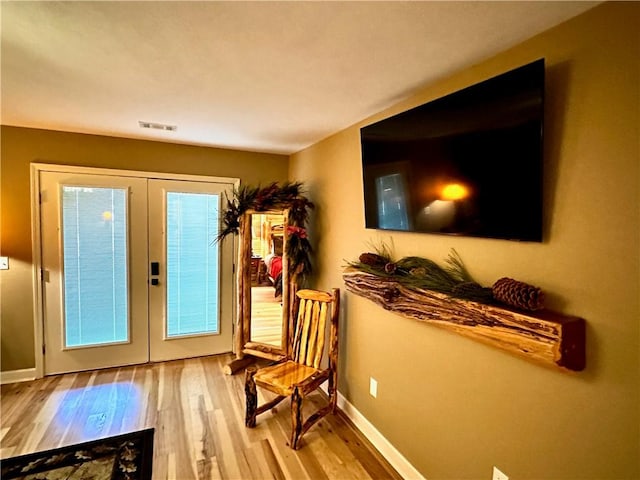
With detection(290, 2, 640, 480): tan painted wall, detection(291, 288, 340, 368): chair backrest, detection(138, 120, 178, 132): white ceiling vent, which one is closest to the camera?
detection(290, 2, 640, 480): tan painted wall

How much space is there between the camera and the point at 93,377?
10.8ft

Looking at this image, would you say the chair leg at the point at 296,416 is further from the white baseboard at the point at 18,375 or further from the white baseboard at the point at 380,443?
the white baseboard at the point at 18,375

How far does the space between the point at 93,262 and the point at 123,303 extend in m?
0.51

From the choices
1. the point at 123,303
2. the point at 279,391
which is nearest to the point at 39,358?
the point at 123,303

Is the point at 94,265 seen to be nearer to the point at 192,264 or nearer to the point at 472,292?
the point at 192,264

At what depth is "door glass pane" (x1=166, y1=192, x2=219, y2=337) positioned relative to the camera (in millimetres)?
3650

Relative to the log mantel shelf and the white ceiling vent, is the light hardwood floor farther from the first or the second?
the white ceiling vent

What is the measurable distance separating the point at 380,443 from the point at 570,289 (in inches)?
67.6

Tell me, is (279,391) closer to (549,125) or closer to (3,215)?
(549,125)

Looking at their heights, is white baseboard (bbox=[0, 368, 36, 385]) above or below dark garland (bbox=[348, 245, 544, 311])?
below

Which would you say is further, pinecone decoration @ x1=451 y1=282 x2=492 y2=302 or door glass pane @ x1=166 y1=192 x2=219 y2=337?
door glass pane @ x1=166 y1=192 x2=219 y2=337

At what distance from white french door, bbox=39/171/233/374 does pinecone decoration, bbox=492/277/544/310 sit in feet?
10.1

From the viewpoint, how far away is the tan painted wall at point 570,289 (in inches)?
44.7

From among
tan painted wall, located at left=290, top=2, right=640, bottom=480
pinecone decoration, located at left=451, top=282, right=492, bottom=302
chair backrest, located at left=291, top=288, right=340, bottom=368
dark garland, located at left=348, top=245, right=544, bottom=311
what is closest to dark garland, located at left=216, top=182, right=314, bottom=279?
chair backrest, located at left=291, top=288, right=340, bottom=368
